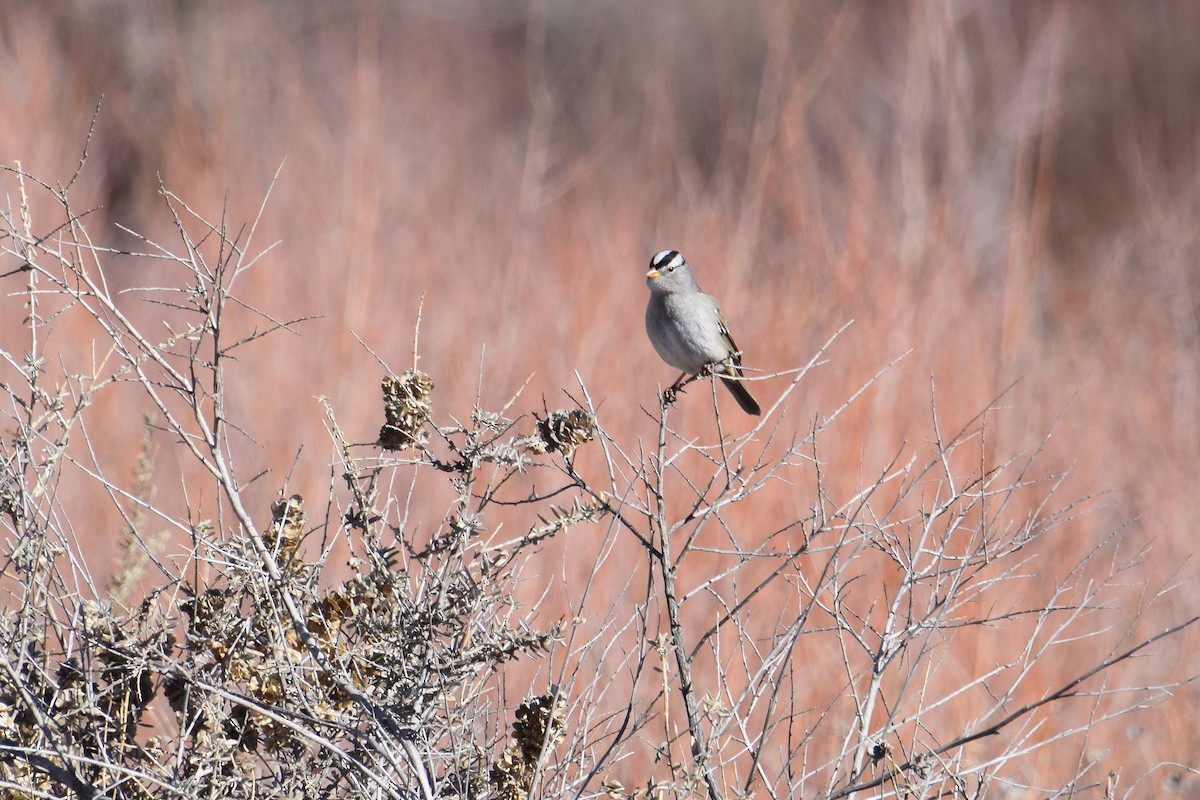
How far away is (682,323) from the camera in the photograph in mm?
5508

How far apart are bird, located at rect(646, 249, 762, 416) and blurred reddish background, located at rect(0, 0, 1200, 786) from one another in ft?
9.10

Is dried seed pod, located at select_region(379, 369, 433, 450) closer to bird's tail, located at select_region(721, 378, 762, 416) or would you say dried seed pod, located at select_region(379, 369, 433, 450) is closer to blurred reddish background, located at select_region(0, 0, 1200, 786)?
bird's tail, located at select_region(721, 378, 762, 416)

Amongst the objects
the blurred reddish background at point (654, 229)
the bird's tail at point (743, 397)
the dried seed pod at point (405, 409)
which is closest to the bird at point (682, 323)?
the bird's tail at point (743, 397)

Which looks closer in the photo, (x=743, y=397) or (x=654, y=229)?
(x=743, y=397)

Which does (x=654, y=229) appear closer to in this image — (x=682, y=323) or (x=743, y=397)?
(x=743, y=397)

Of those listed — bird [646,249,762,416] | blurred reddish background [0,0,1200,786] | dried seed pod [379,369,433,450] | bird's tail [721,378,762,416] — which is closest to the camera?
dried seed pod [379,369,433,450]

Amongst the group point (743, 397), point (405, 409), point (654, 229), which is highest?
point (654, 229)

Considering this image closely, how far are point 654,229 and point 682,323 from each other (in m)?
7.81

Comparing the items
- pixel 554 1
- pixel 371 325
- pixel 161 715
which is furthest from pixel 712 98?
pixel 161 715

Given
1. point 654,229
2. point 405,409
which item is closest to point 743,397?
point 405,409

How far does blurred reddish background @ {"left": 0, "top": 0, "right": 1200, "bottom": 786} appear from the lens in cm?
1062

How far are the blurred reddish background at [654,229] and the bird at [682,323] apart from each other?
2.77m

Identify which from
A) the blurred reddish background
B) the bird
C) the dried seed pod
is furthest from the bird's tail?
the dried seed pod

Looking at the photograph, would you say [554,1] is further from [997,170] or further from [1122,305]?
[1122,305]
